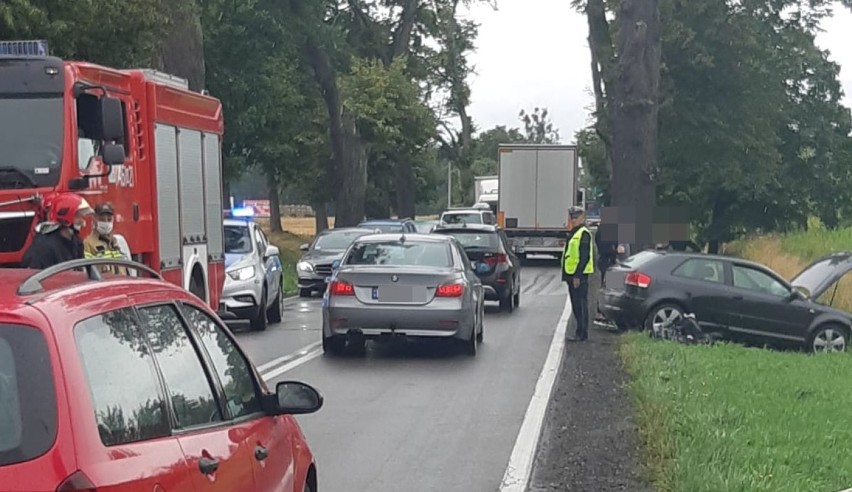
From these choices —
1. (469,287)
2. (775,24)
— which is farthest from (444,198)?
(469,287)

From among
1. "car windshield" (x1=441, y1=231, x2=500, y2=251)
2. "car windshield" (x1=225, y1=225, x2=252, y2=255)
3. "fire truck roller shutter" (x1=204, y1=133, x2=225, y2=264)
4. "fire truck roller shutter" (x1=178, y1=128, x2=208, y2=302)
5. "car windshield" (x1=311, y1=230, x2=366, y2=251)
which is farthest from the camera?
"car windshield" (x1=311, y1=230, x2=366, y2=251)

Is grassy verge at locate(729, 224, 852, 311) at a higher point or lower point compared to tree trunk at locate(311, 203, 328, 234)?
higher

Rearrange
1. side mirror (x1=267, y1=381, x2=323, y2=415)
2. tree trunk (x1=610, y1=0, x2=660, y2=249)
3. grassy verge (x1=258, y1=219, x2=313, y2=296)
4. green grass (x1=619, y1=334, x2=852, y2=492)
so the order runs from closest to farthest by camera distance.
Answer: side mirror (x1=267, y1=381, x2=323, y2=415), green grass (x1=619, y1=334, x2=852, y2=492), tree trunk (x1=610, y1=0, x2=660, y2=249), grassy verge (x1=258, y1=219, x2=313, y2=296)

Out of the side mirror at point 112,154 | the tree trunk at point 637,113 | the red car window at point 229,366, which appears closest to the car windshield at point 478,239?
the tree trunk at point 637,113

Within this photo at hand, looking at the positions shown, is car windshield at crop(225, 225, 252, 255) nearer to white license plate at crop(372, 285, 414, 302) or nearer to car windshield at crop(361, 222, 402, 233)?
white license plate at crop(372, 285, 414, 302)

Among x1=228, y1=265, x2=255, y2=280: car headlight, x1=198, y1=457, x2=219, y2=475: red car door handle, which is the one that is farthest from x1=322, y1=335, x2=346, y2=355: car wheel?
x1=198, y1=457, x2=219, y2=475: red car door handle

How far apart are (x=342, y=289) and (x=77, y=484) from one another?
1152 cm

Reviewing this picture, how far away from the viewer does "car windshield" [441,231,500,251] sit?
74.1ft

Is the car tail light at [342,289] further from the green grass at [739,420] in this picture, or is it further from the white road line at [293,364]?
the green grass at [739,420]

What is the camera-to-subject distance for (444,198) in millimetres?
117375

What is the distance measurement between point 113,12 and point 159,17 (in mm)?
1372

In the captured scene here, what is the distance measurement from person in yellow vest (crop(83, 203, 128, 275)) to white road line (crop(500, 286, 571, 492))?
3645mm

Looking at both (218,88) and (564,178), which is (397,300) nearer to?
(218,88)

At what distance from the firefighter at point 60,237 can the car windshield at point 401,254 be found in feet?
18.1
